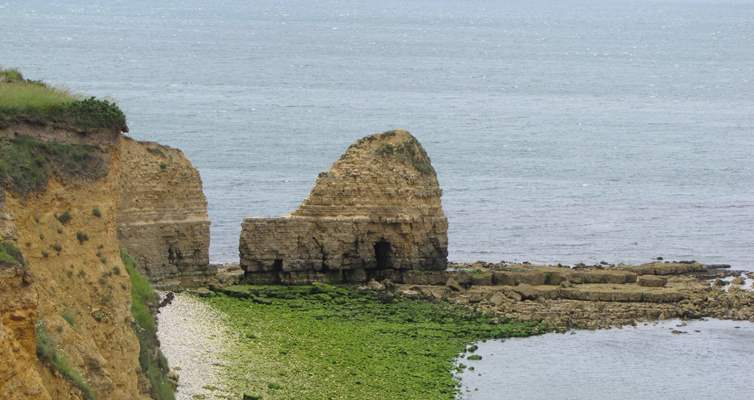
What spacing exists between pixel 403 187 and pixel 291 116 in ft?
281

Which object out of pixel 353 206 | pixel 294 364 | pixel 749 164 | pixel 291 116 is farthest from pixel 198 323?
pixel 291 116

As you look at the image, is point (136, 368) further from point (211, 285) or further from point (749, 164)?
point (749, 164)

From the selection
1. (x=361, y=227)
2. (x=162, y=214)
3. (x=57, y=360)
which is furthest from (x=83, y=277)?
(x=361, y=227)

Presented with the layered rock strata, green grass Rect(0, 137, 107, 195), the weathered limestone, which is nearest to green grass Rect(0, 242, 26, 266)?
green grass Rect(0, 137, 107, 195)

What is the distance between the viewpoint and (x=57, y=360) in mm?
25578

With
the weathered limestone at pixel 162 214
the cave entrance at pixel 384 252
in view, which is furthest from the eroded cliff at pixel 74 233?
the cave entrance at pixel 384 252

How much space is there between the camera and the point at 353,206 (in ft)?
201

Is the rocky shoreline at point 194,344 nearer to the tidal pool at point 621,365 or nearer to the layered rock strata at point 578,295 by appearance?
the tidal pool at point 621,365

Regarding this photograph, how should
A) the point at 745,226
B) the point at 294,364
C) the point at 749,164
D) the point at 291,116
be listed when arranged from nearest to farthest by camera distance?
1. the point at 294,364
2. the point at 745,226
3. the point at 749,164
4. the point at 291,116

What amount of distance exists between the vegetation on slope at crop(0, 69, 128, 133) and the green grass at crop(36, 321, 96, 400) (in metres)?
5.95

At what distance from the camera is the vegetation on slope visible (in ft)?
105

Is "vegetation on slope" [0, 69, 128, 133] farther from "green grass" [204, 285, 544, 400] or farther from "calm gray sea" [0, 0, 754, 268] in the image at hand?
"calm gray sea" [0, 0, 754, 268]

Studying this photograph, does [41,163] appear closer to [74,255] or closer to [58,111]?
[74,255]

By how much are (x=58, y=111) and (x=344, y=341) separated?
20.5m
